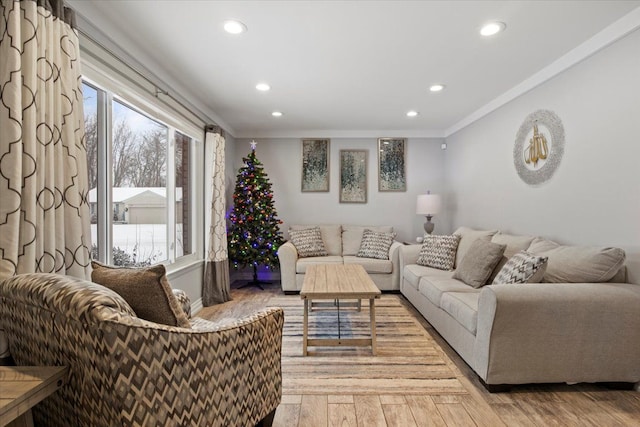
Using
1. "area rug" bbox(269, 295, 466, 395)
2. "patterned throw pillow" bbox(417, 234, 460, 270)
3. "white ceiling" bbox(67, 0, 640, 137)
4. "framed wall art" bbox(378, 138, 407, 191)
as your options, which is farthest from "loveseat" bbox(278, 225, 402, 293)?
"white ceiling" bbox(67, 0, 640, 137)

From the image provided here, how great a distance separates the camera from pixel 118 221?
97.1 inches

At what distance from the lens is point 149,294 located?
52.9 inches

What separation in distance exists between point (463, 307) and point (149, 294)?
2140 mm

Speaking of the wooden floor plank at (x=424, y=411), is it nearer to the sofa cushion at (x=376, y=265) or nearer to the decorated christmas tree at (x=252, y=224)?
the sofa cushion at (x=376, y=265)

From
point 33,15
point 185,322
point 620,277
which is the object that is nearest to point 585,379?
point 620,277

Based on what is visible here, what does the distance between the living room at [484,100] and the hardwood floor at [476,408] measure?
0.05 meters

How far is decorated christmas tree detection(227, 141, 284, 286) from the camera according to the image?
14.7 feet

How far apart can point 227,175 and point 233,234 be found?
1000mm

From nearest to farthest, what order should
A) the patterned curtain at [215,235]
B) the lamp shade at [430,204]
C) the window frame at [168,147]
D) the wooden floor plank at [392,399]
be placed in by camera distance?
the wooden floor plank at [392,399]
the window frame at [168,147]
the patterned curtain at [215,235]
the lamp shade at [430,204]

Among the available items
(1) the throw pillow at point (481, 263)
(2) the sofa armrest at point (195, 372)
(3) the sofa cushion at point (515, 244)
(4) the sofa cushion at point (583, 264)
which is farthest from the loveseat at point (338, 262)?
(2) the sofa armrest at point (195, 372)

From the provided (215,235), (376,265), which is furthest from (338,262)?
(215,235)

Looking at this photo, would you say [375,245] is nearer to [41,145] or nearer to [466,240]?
[466,240]

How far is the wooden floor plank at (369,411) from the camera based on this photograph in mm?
1771

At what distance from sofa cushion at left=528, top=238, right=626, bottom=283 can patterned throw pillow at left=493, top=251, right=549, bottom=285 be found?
0.55 ft
